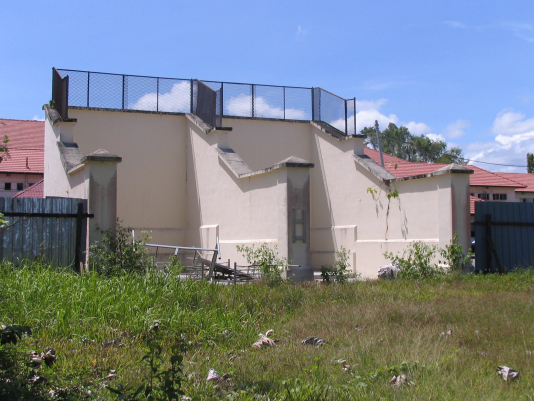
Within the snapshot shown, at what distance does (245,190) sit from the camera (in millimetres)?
13938

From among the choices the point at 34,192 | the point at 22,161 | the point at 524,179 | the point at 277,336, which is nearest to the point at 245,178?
the point at 277,336

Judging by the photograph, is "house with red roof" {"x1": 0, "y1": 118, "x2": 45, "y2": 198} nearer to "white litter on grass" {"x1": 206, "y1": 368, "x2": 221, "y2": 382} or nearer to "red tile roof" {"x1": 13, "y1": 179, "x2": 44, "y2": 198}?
"red tile roof" {"x1": 13, "y1": 179, "x2": 44, "y2": 198}

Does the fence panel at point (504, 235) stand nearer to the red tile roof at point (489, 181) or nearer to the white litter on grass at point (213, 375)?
the white litter on grass at point (213, 375)

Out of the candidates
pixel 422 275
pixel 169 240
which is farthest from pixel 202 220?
pixel 422 275

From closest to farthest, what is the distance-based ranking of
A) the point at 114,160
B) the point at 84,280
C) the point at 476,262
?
the point at 84,280 → the point at 114,160 → the point at 476,262

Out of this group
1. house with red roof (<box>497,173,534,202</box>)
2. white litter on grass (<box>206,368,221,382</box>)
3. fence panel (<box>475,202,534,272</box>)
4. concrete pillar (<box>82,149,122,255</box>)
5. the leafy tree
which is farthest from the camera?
the leafy tree

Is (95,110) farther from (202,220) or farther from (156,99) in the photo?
(202,220)

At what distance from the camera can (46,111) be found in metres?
16.1

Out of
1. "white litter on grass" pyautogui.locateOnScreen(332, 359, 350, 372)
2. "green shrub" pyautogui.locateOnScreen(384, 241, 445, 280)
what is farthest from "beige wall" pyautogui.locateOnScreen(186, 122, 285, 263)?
"white litter on grass" pyautogui.locateOnScreen(332, 359, 350, 372)

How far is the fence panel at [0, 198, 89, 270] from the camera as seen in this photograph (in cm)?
984

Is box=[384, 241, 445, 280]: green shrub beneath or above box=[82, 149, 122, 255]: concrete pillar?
beneath

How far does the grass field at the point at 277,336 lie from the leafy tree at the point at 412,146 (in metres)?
55.8

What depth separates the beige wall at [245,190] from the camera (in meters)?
13.1

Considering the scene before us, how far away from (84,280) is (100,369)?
3.17 m
